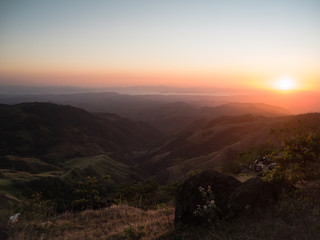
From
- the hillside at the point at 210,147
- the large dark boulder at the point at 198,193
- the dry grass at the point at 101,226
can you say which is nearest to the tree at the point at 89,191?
the dry grass at the point at 101,226

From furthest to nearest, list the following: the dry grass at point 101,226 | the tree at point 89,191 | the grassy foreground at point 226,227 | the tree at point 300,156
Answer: the tree at point 89,191, the dry grass at point 101,226, the tree at point 300,156, the grassy foreground at point 226,227

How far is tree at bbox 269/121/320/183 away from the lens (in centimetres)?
670

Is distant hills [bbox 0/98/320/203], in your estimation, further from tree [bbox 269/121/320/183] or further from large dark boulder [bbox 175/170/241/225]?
tree [bbox 269/121/320/183]

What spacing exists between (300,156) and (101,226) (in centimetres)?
905

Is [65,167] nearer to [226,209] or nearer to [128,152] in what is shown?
[128,152]

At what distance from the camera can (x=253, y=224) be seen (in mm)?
6445

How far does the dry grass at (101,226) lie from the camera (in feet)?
28.9

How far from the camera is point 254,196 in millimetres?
7246

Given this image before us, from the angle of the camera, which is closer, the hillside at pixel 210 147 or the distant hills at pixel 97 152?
the distant hills at pixel 97 152

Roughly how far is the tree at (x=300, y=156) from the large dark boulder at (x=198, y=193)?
5.77 ft

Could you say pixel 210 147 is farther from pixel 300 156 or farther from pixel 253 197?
pixel 300 156

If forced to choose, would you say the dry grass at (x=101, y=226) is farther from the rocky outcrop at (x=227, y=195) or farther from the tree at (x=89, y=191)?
the tree at (x=89, y=191)

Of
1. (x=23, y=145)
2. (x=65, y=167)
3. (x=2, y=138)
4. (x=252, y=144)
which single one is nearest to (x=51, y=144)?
(x=23, y=145)

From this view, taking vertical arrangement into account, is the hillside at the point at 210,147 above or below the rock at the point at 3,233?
below
